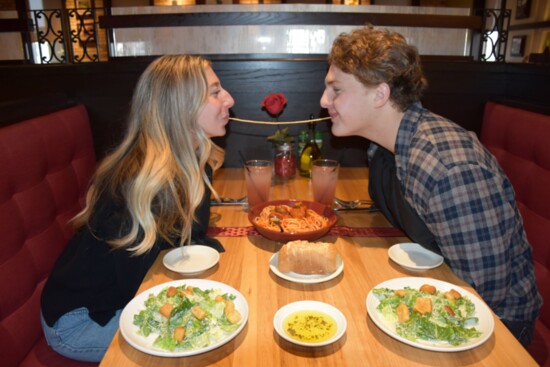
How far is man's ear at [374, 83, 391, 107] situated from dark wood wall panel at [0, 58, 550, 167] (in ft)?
3.60

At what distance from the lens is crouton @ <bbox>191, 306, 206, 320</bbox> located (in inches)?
40.8

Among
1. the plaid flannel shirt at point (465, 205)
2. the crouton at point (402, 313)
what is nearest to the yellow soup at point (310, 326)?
the crouton at point (402, 313)

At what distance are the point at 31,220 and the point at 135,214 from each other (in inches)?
23.5

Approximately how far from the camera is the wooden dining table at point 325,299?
0.95m

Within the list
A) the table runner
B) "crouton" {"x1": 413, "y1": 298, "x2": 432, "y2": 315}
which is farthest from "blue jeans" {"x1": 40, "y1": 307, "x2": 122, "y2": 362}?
"crouton" {"x1": 413, "y1": 298, "x2": 432, "y2": 315}

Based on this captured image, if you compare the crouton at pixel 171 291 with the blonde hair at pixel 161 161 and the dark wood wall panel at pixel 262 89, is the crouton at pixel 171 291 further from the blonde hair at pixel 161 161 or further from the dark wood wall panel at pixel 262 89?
the dark wood wall panel at pixel 262 89

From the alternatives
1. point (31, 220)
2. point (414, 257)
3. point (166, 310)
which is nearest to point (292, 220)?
point (414, 257)

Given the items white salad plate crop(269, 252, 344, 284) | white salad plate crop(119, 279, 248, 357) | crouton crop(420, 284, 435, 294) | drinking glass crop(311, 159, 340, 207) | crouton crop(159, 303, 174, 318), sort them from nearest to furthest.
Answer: white salad plate crop(119, 279, 248, 357) < crouton crop(159, 303, 174, 318) < crouton crop(420, 284, 435, 294) < white salad plate crop(269, 252, 344, 284) < drinking glass crop(311, 159, 340, 207)

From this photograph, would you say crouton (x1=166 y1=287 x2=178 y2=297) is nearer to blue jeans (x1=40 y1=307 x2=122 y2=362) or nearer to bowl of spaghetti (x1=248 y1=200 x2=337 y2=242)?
bowl of spaghetti (x1=248 y1=200 x2=337 y2=242)

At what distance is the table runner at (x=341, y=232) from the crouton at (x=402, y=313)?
0.54 m

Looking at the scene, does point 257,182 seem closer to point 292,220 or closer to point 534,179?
point 292,220

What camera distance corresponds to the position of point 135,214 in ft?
4.73

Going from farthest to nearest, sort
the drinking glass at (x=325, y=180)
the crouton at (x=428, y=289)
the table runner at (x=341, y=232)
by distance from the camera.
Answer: the drinking glass at (x=325, y=180)
the table runner at (x=341, y=232)
the crouton at (x=428, y=289)

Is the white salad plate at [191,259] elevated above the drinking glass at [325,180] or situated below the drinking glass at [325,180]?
below
